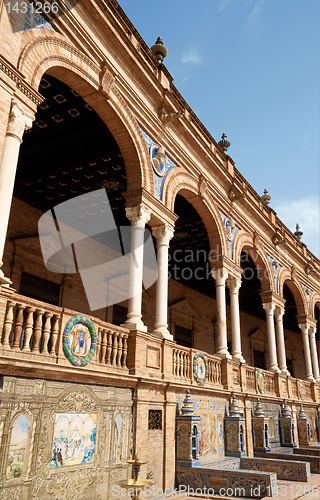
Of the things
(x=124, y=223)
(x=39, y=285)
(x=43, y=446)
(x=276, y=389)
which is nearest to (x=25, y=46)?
(x=43, y=446)

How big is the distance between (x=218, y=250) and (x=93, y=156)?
493 centimetres

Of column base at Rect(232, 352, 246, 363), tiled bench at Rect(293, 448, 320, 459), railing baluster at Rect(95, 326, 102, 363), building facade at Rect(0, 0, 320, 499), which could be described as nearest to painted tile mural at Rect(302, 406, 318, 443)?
building facade at Rect(0, 0, 320, 499)

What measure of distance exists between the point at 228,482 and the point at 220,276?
19.9 feet

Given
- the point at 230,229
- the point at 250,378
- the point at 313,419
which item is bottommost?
the point at 313,419

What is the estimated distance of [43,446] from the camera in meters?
5.68

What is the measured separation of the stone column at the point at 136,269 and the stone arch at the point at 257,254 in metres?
5.98

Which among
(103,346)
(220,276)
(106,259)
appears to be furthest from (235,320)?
(103,346)

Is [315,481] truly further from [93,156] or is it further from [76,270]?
[93,156]

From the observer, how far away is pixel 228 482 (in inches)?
319

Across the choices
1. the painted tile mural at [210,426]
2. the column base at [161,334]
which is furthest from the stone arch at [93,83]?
the painted tile mural at [210,426]

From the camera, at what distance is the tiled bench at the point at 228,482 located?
7.85 metres

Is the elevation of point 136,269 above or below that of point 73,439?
above

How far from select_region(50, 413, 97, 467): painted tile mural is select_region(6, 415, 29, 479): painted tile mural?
1.83 ft

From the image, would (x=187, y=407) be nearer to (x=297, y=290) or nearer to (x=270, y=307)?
(x=270, y=307)
